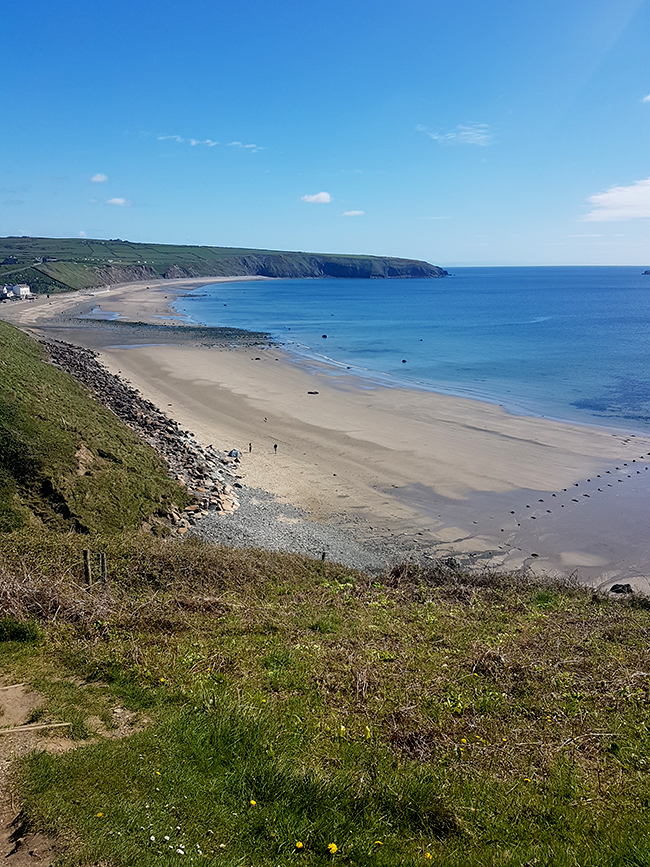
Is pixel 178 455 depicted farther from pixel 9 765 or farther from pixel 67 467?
pixel 9 765

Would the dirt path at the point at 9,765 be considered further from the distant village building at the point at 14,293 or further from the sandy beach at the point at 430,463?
the distant village building at the point at 14,293

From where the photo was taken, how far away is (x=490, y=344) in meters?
72.0

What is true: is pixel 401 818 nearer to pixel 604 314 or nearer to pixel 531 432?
pixel 531 432

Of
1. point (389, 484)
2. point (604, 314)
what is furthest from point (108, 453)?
point (604, 314)

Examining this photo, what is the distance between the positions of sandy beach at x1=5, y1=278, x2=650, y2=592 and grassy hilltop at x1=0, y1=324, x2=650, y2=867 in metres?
6.12

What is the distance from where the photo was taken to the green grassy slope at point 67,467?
16188 millimetres

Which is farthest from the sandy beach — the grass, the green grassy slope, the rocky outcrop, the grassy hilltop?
the grass

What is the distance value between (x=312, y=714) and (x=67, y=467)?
1321 cm

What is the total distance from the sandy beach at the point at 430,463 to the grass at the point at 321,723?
7678 millimetres

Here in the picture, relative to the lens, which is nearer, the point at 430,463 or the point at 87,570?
the point at 87,570

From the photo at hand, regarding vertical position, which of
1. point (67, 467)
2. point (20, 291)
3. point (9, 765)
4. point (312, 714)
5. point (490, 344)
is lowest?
point (312, 714)

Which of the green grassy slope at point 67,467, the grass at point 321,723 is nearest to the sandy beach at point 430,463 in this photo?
the green grassy slope at point 67,467

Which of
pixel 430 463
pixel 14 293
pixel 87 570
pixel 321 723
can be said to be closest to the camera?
pixel 321 723

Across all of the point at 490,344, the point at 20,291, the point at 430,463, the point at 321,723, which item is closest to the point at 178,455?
the point at 430,463
